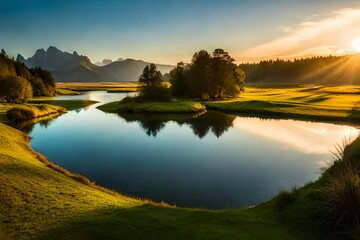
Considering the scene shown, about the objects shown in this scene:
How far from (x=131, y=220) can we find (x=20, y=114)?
6498cm

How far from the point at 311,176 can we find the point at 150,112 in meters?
64.2

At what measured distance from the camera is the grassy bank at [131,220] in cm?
1153

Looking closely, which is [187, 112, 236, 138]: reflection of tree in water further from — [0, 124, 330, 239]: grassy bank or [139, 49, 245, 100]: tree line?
[139, 49, 245, 100]: tree line

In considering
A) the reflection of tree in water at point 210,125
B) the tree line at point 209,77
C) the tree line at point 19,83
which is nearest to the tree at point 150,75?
the tree line at point 209,77

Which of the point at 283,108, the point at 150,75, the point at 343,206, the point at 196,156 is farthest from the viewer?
the point at 150,75

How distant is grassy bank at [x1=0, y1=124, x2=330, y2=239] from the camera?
11.5 m

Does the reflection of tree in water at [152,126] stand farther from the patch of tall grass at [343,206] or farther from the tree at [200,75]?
the tree at [200,75]

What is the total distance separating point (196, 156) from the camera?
37.8 metres

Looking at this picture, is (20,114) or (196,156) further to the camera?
(20,114)

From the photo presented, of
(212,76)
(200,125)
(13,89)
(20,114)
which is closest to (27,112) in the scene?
(20,114)

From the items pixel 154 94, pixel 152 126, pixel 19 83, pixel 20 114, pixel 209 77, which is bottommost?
pixel 152 126

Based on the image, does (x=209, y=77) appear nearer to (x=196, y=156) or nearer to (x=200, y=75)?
(x=200, y=75)

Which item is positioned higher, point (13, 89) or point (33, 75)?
point (33, 75)

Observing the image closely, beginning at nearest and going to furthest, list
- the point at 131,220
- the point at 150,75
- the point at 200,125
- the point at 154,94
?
the point at 131,220 < the point at 200,125 < the point at 154,94 < the point at 150,75
